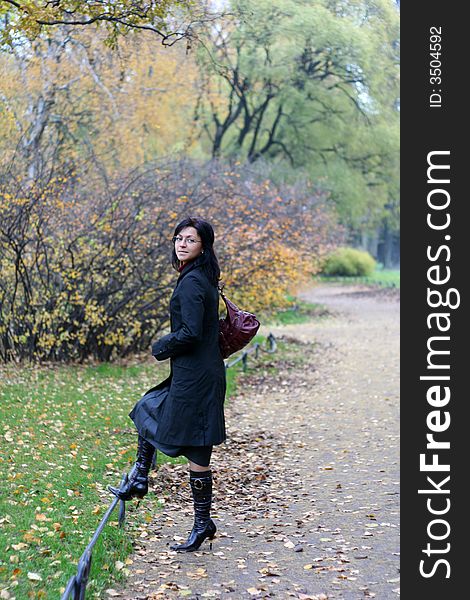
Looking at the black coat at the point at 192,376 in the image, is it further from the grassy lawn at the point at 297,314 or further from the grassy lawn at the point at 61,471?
the grassy lawn at the point at 297,314

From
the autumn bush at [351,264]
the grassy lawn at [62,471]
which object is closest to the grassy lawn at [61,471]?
the grassy lawn at [62,471]

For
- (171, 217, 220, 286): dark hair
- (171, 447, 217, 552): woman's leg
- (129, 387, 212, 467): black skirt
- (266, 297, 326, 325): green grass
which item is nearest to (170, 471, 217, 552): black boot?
(171, 447, 217, 552): woman's leg

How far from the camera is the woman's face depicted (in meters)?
5.37

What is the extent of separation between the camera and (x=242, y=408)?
36.7ft

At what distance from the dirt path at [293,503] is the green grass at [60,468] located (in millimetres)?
367

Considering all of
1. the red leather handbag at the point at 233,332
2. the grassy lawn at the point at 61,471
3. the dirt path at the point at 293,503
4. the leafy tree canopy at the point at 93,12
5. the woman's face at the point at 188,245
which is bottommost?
the dirt path at the point at 293,503

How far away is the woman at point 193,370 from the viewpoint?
5.25 metres

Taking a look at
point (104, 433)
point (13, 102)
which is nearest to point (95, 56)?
point (13, 102)

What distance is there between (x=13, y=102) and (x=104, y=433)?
9.92 meters

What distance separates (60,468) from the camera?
7.26 m

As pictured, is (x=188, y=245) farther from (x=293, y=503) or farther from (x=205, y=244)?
(x=293, y=503)

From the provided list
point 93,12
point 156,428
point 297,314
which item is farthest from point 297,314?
point 156,428

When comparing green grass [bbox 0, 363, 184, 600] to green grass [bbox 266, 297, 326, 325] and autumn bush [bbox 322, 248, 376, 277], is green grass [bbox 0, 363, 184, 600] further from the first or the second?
autumn bush [bbox 322, 248, 376, 277]

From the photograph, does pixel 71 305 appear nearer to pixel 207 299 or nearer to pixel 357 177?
pixel 207 299
